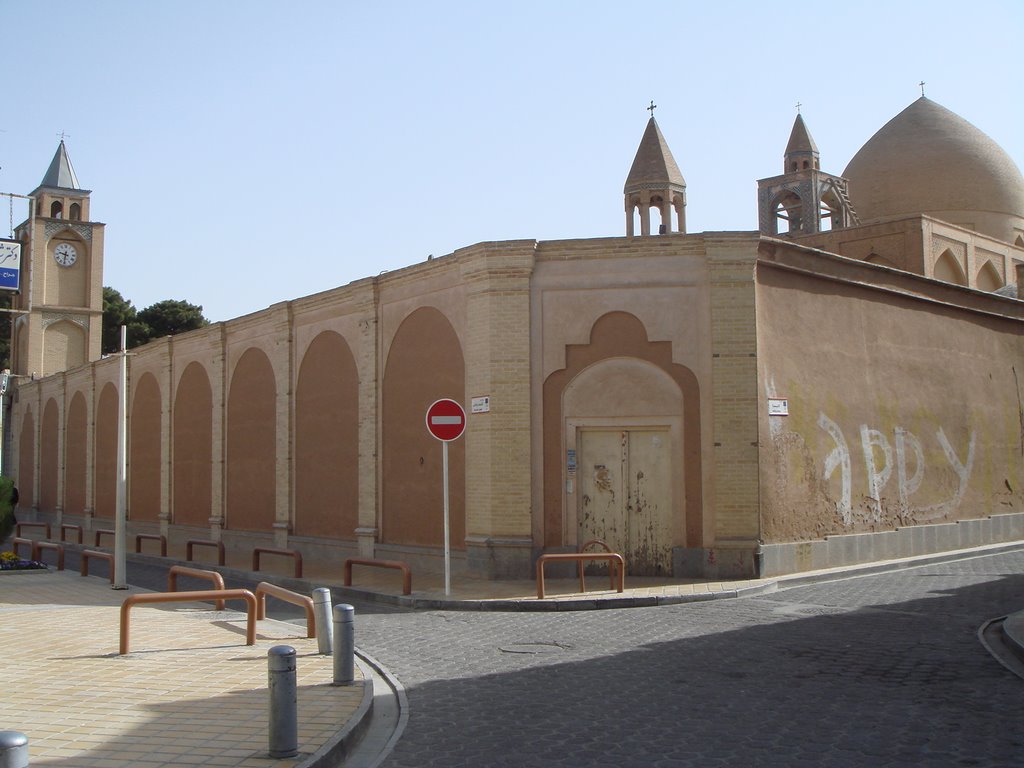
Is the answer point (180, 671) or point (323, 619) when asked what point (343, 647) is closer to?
point (323, 619)

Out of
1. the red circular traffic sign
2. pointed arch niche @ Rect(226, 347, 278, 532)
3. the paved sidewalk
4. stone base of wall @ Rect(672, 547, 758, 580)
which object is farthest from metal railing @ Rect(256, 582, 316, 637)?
pointed arch niche @ Rect(226, 347, 278, 532)

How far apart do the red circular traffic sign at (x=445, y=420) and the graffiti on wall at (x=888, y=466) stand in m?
6.50

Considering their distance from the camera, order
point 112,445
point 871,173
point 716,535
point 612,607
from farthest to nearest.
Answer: point 871,173 < point 112,445 < point 716,535 < point 612,607

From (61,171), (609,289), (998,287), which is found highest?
(61,171)

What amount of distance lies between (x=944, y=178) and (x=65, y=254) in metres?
39.6

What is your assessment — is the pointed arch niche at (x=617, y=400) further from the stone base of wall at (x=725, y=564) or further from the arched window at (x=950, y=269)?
the arched window at (x=950, y=269)

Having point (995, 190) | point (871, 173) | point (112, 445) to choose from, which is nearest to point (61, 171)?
point (112, 445)

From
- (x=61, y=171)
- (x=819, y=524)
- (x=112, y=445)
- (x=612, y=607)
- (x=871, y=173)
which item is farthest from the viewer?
(x=61, y=171)

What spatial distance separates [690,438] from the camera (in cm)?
1667

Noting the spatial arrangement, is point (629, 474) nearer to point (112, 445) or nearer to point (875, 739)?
point (875, 739)

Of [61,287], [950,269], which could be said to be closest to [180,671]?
[950,269]

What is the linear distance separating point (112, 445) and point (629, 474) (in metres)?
22.3

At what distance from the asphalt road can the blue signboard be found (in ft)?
24.4

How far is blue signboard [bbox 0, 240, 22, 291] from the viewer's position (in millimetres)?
16969
